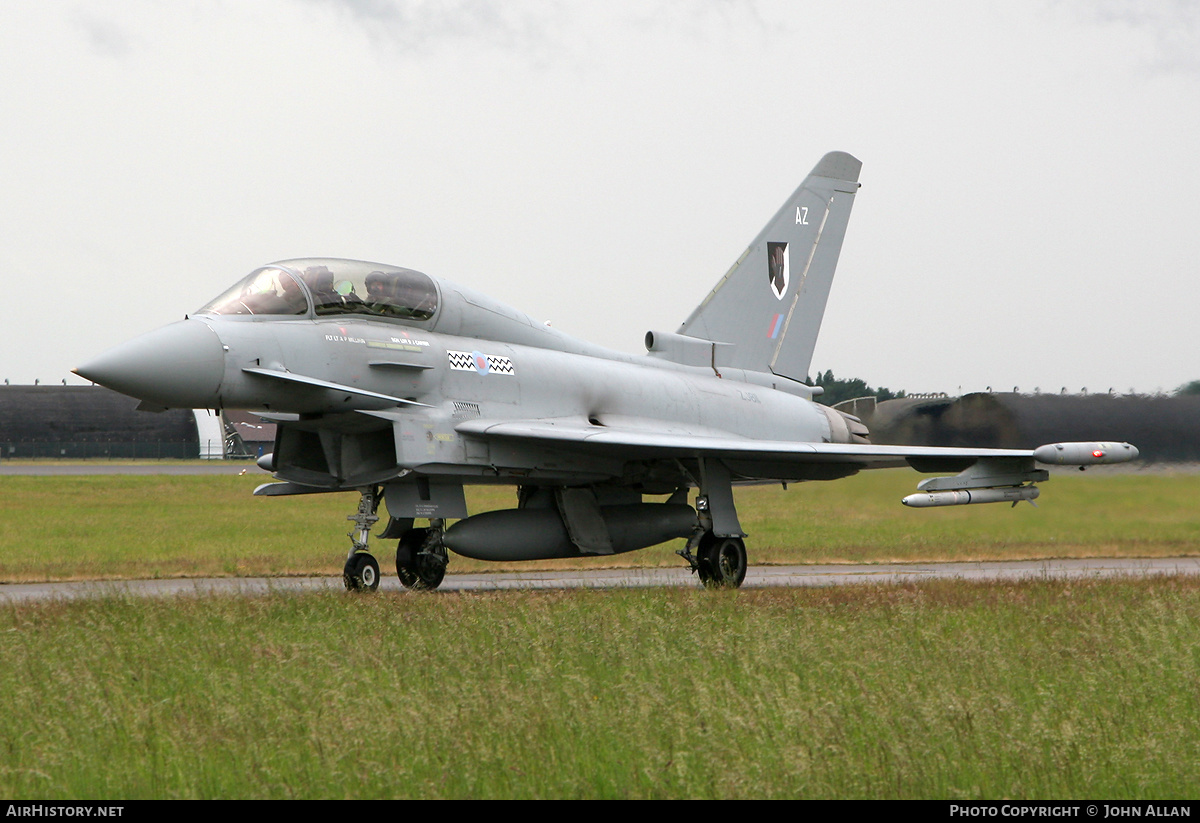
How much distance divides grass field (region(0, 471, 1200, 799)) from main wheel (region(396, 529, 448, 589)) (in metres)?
1.48

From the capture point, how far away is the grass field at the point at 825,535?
16.0m

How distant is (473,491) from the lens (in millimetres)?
32344

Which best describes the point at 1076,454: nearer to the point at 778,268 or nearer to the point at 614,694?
the point at 778,268

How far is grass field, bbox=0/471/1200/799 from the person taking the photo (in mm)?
4590

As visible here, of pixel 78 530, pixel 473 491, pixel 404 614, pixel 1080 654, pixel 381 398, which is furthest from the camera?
pixel 473 491

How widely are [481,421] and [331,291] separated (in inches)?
72.4

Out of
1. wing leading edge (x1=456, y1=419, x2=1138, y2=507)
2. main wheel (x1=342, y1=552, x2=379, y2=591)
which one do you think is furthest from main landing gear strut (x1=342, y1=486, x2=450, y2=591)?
wing leading edge (x1=456, y1=419, x2=1138, y2=507)

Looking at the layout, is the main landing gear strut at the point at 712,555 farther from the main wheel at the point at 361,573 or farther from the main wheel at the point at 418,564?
the main wheel at the point at 361,573

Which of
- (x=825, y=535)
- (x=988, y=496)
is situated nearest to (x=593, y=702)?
(x=988, y=496)

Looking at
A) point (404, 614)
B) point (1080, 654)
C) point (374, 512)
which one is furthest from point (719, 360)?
point (1080, 654)

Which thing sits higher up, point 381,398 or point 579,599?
point 381,398

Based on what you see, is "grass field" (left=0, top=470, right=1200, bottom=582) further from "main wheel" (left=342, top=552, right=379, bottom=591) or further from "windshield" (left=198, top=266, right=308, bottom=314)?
"windshield" (left=198, top=266, right=308, bottom=314)
